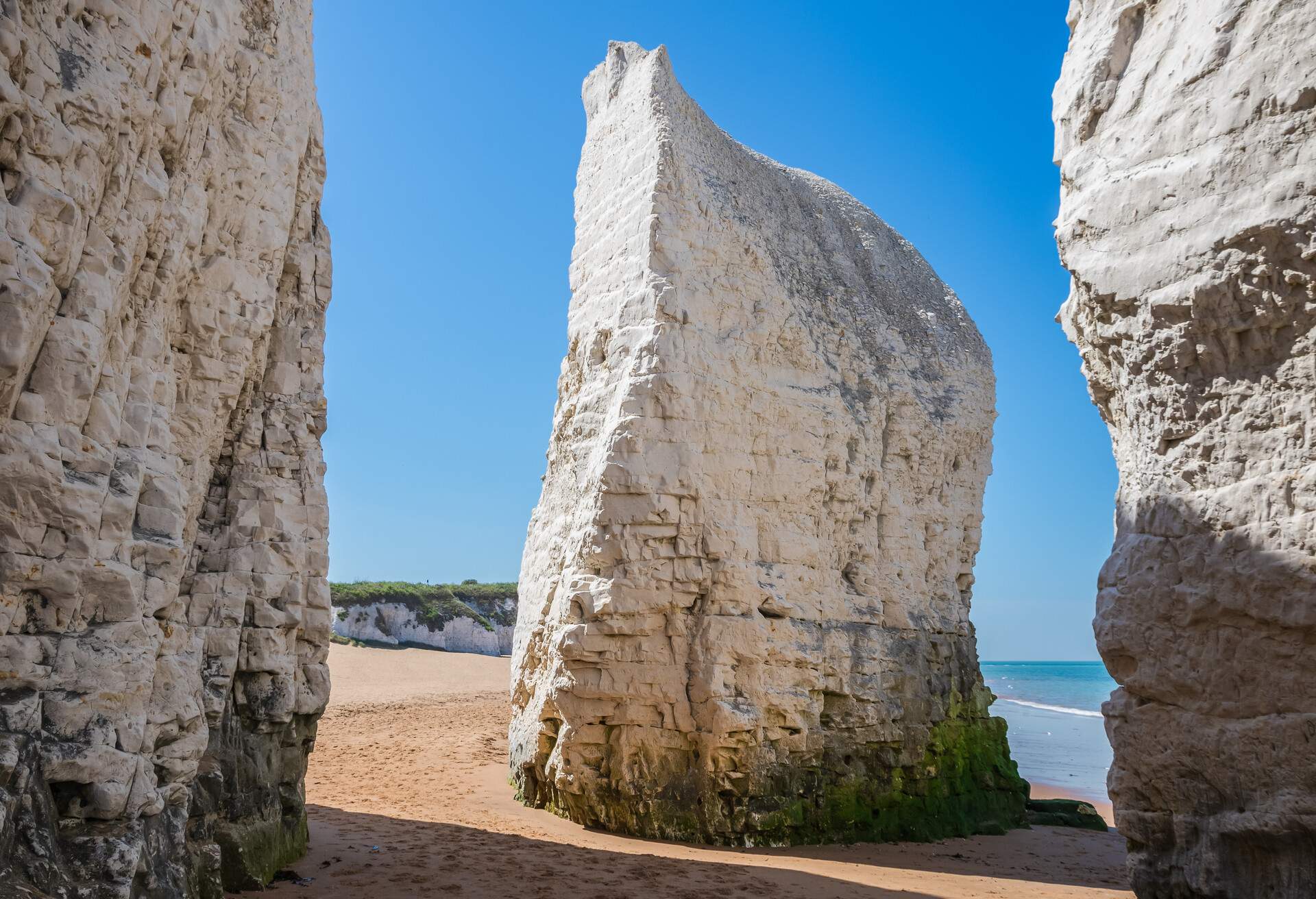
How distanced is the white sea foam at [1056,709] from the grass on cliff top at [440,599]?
1032 inches

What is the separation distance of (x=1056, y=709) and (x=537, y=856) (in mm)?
46872

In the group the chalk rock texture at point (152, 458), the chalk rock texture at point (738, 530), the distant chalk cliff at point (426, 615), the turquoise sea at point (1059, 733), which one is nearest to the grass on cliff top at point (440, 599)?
the distant chalk cliff at point (426, 615)

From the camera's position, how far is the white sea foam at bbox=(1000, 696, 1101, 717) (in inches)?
1780

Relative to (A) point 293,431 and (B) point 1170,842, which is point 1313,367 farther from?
(A) point 293,431

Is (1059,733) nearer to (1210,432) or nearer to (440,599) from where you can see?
(440,599)

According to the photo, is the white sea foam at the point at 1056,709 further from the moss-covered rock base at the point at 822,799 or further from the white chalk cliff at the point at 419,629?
the moss-covered rock base at the point at 822,799

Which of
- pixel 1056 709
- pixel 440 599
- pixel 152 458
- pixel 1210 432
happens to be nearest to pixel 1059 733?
pixel 1056 709

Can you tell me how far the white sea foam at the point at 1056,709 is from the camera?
45.2 metres

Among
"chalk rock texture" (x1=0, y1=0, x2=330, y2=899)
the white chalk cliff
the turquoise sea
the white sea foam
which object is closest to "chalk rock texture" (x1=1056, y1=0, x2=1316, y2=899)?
the turquoise sea

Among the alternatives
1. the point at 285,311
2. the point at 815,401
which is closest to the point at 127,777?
the point at 285,311

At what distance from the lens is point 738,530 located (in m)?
10.6

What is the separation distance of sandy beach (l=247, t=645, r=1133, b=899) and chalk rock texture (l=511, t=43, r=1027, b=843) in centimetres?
58

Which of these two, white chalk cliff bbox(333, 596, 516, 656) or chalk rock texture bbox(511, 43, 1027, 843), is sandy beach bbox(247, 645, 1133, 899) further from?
white chalk cliff bbox(333, 596, 516, 656)

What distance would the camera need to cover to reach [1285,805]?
4.73 m
